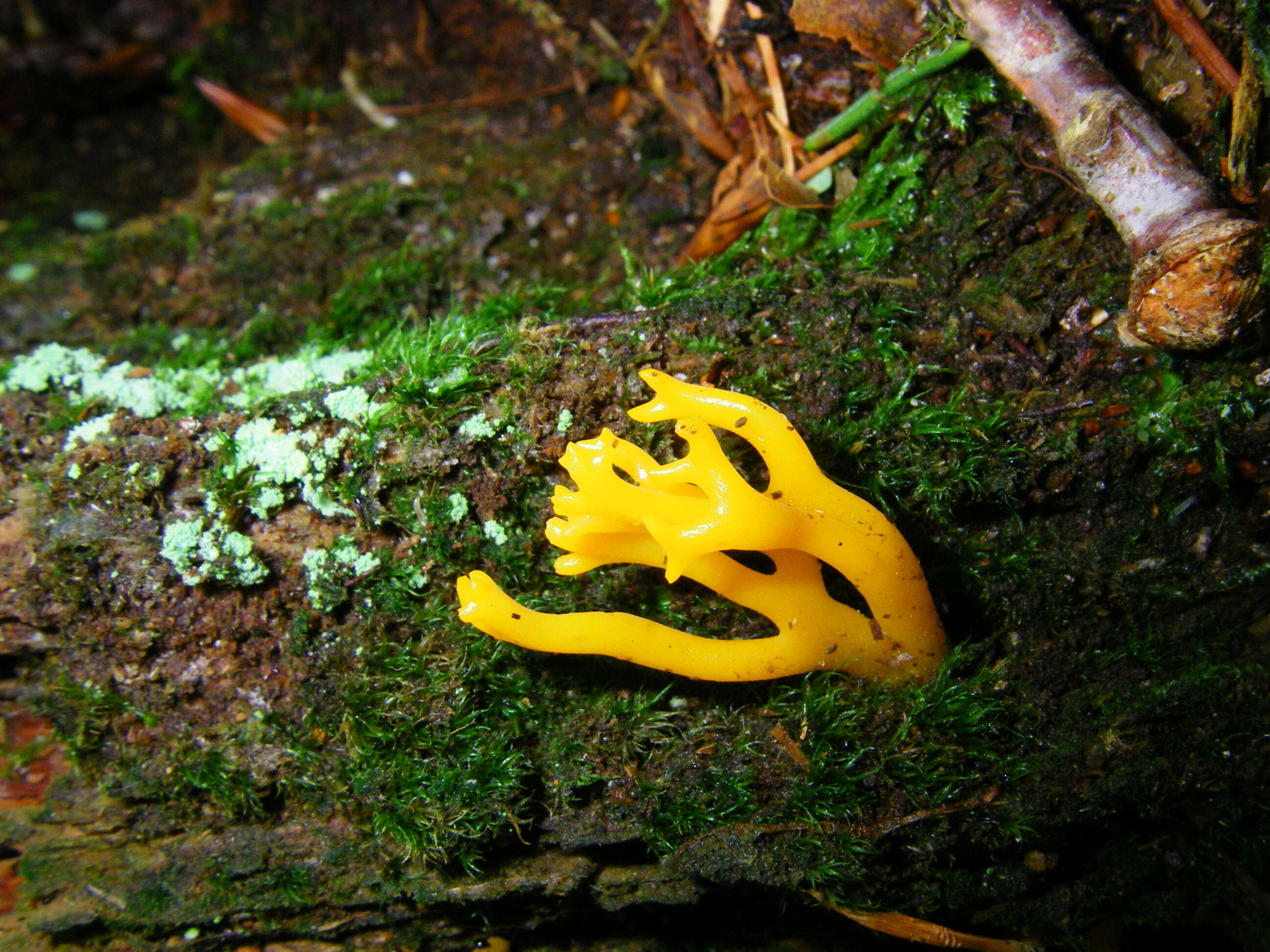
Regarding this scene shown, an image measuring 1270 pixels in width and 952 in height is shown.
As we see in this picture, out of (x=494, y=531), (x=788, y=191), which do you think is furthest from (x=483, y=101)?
(x=494, y=531)

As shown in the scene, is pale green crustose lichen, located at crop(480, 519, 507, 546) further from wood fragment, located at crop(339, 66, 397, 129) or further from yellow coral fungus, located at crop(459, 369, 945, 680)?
wood fragment, located at crop(339, 66, 397, 129)

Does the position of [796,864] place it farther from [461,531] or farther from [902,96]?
[902,96]

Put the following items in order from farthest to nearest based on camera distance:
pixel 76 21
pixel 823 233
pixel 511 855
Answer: pixel 76 21 → pixel 823 233 → pixel 511 855

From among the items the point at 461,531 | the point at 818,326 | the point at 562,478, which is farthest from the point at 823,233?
the point at 461,531

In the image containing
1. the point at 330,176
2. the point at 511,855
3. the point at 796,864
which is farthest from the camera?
the point at 330,176

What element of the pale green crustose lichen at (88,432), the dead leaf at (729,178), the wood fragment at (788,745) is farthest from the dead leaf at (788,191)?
the pale green crustose lichen at (88,432)

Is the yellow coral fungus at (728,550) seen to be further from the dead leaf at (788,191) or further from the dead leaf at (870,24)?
the dead leaf at (870,24)
